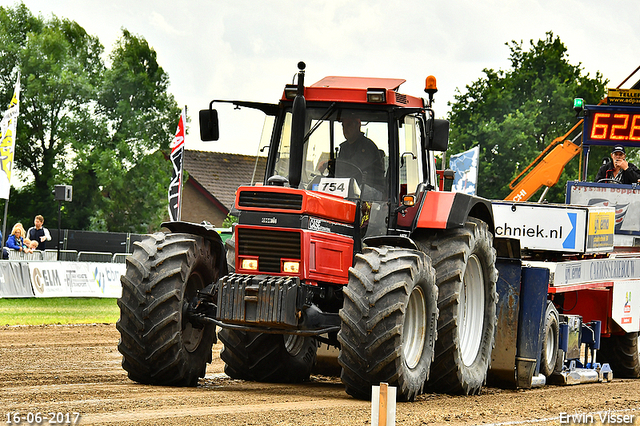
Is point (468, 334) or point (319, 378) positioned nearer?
point (468, 334)

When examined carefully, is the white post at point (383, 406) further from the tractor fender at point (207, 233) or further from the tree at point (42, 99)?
the tree at point (42, 99)

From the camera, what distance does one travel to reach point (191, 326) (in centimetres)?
915

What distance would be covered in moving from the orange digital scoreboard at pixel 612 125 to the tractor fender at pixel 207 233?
893cm

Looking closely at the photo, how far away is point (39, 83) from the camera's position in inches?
1865

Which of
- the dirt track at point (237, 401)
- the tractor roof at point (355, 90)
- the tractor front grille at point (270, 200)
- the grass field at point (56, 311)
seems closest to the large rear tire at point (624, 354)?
the dirt track at point (237, 401)

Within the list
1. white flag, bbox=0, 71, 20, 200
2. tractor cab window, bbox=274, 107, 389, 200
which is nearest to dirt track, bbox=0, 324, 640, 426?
tractor cab window, bbox=274, 107, 389, 200

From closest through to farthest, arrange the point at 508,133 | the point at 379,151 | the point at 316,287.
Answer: the point at 316,287 < the point at 379,151 < the point at 508,133

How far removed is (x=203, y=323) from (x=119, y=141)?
41734mm

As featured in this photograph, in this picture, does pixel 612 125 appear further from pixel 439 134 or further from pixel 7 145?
pixel 7 145

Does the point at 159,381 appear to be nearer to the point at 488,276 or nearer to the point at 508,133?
the point at 488,276

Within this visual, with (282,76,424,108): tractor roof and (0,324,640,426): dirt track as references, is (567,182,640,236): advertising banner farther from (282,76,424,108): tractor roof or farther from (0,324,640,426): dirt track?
(282,76,424,108): tractor roof

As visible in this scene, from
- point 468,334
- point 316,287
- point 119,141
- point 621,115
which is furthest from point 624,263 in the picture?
point 119,141

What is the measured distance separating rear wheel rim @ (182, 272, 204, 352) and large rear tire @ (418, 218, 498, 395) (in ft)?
7.07

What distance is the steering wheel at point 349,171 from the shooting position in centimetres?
921
